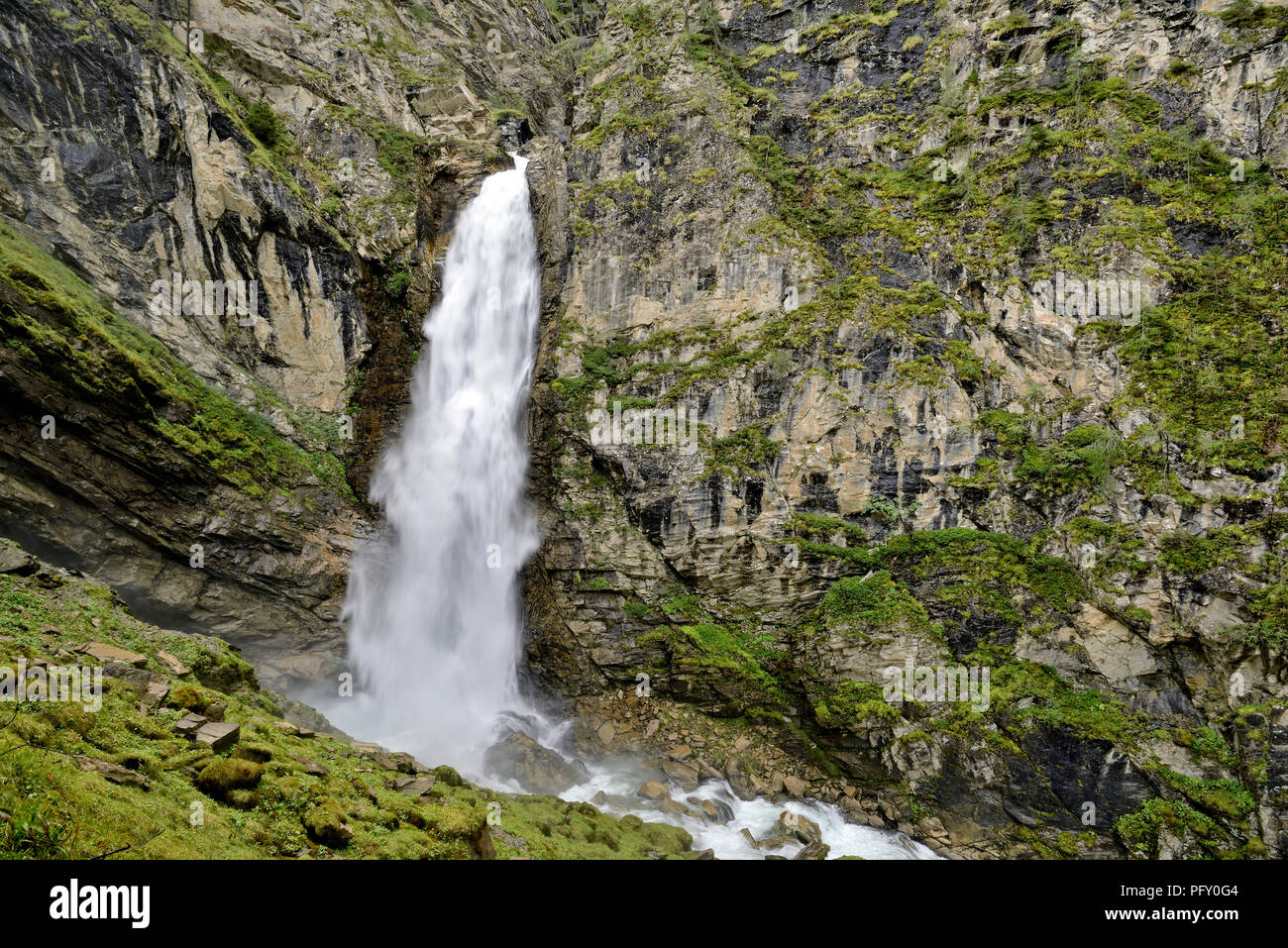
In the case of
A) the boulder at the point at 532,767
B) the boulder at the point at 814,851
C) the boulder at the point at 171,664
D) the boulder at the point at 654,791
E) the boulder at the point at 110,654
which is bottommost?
the boulder at the point at 814,851

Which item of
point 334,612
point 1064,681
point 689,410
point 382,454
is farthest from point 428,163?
point 1064,681

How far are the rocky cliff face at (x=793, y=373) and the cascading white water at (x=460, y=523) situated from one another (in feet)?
3.10

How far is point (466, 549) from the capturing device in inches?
714

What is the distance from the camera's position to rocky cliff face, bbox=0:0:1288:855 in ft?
40.0

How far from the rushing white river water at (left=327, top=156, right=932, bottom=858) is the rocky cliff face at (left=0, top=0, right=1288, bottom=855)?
0.91m
